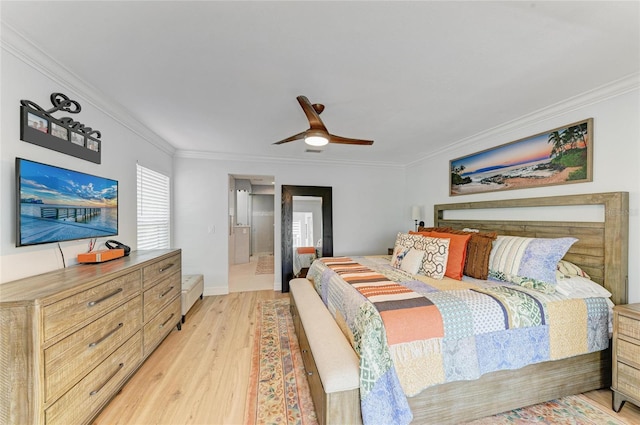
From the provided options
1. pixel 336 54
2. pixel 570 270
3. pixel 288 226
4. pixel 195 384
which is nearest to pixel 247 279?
pixel 288 226

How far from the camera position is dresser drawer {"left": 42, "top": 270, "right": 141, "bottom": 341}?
1.27 meters

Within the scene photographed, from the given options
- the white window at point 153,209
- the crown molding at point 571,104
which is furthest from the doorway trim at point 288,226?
the crown molding at point 571,104

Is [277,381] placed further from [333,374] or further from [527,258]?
[527,258]

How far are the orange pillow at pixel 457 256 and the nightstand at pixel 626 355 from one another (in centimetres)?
103

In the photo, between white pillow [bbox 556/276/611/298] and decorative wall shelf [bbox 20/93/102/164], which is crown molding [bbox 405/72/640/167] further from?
decorative wall shelf [bbox 20/93/102/164]

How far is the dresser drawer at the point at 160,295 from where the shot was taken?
2215 mm

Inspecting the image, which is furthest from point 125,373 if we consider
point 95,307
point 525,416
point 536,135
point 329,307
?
point 536,135

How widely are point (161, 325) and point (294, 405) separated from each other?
1.65 metres

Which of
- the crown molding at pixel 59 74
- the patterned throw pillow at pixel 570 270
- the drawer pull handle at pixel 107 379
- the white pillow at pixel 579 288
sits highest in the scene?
the crown molding at pixel 59 74

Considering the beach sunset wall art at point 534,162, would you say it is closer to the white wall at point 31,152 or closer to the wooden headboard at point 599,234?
the wooden headboard at point 599,234

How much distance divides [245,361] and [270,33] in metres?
2.70

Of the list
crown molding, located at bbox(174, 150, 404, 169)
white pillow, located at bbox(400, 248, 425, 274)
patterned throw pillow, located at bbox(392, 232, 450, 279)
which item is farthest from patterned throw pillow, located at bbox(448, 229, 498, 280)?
crown molding, located at bbox(174, 150, 404, 169)

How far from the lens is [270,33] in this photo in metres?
1.43

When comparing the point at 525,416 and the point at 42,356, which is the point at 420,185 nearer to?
the point at 525,416
